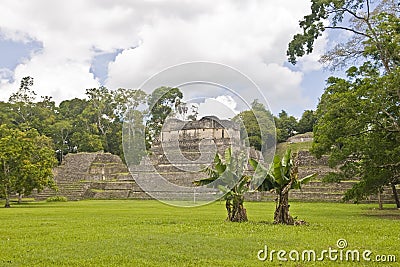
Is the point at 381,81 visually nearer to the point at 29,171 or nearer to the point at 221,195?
the point at 221,195

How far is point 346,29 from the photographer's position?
823 inches

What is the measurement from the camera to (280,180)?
16.7m

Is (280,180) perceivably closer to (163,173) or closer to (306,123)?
(163,173)

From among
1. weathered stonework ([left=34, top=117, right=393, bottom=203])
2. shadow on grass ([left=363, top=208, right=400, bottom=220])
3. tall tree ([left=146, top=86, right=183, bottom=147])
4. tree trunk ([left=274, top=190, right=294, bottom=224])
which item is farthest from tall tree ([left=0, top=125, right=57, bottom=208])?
shadow on grass ([left=363, top=208, right=400, bottom=220])

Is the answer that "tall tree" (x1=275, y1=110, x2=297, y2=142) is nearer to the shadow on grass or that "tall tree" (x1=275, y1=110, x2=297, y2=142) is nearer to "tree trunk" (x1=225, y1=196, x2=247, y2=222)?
the shadow on grass

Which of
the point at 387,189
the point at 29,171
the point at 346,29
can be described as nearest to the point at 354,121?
→ the point at 346,29

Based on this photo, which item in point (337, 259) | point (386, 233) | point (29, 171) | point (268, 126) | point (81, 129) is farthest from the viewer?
point (81, 129)

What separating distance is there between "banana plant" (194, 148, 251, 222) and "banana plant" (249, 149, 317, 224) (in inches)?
27.0

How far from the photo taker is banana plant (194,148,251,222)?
17.3 m

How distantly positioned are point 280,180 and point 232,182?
2030 millimetres

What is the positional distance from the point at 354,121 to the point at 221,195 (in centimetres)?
673

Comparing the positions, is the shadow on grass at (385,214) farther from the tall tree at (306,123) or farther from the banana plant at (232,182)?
the tall tree at (306,123)

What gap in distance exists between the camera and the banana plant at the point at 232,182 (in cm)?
1734

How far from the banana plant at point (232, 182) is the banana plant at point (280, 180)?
2.25ft
